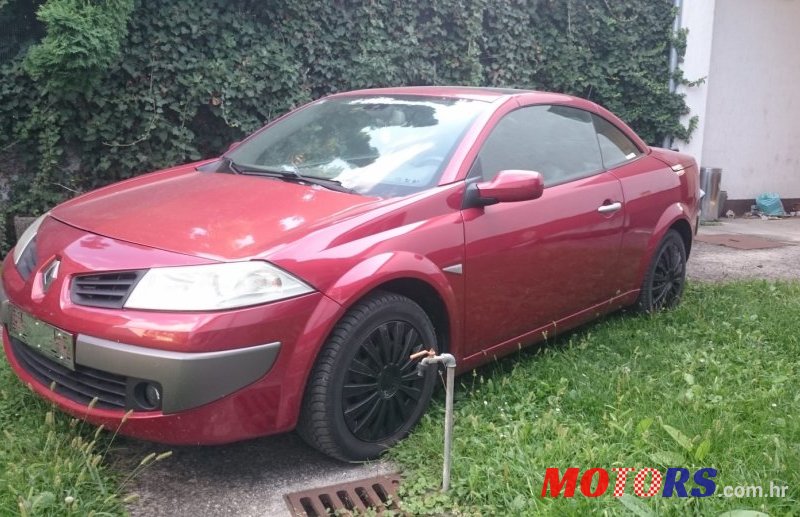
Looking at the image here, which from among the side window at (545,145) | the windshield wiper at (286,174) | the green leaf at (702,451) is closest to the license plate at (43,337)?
the windshield wiper at (286,174)

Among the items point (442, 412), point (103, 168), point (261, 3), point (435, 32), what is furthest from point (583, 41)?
point (442, 412)

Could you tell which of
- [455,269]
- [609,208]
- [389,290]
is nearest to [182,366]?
[389,290]

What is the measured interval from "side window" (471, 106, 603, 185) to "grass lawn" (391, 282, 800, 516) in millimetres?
983

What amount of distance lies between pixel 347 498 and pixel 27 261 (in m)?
1.62

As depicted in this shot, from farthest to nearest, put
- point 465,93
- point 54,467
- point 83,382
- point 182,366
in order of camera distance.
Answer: point 465,93
point 83,382
point 54,467
point 182,366

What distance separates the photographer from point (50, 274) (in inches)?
106

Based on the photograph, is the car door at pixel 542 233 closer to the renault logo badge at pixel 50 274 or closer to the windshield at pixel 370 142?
the windshield at pixel 370 142

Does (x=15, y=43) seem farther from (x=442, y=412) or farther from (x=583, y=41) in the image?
(x=583, y=41)

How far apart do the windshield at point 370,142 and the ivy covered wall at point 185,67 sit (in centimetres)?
217

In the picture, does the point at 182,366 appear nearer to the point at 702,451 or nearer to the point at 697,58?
the point at 702,451

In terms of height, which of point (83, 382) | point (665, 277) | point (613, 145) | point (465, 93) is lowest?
point (665, 277)

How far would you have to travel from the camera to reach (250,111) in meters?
6.33

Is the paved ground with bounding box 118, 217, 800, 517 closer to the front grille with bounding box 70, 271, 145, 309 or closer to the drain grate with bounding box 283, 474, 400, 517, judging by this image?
the drain grate with bounding box 283, 474, 400, 517

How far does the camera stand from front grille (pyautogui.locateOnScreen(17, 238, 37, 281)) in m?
2.84
